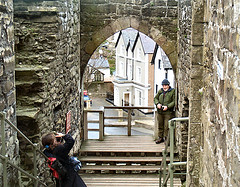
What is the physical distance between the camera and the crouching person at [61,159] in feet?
16.4

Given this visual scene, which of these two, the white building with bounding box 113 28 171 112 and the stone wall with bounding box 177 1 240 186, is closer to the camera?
the stone wall with bounding box 177 1 240 186

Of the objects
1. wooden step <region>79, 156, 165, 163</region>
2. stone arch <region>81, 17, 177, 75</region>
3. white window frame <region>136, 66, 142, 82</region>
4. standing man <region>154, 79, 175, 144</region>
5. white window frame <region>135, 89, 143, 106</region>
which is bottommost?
white window frame <region>135, 89, 143, 106</region>

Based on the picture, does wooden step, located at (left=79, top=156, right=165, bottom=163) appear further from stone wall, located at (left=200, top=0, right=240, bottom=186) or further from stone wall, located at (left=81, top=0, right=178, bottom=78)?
stone wall, located at (left=200, top=0, right=240, bottom=186)

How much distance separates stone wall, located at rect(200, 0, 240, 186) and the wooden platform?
5054 millimetres

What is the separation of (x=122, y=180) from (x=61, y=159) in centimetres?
331

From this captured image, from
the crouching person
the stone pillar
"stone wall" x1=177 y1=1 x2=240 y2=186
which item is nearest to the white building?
the crouching person

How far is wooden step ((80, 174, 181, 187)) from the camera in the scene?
26.0ft

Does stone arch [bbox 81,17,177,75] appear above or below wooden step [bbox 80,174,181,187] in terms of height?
above

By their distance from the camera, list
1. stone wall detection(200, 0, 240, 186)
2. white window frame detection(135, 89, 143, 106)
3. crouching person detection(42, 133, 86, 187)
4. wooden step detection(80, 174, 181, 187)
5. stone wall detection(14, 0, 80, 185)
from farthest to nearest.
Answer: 1. white window frame detection(135, 89, 143, 106)
2. wooden step detection(80, 174, 181, 187)
3. stone wall detection(14, 0, 80, 185)
4. crouching person detection(42, 133, 86, 187)
5. stone wall detection(200, 0, 240, 186)

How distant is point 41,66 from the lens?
6254mm

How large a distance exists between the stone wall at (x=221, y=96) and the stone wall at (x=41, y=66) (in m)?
3.20

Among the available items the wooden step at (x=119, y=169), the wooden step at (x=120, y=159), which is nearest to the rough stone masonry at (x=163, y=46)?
the wooden step at (x=120, y=159)

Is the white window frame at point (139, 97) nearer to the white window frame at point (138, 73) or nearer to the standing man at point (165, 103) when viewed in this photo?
the white window frame at point (138, 73)

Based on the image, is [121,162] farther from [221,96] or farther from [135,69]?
[135,69]
